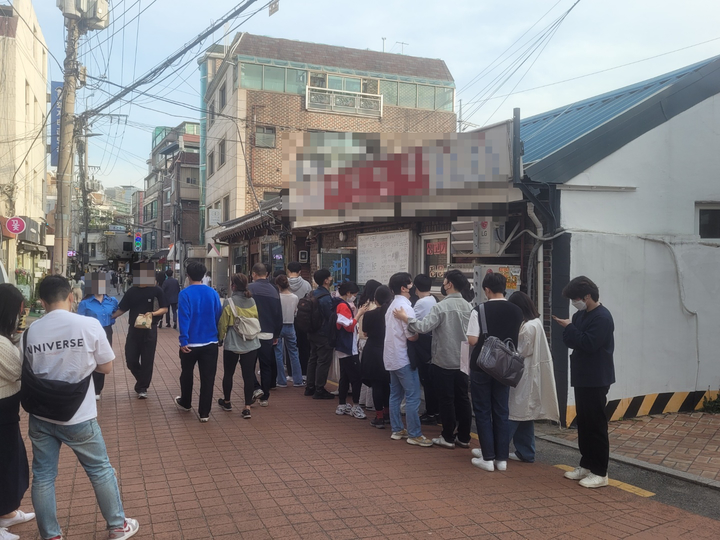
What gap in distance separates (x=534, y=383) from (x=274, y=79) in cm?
2590

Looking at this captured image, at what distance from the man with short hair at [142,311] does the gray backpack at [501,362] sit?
4.88 m

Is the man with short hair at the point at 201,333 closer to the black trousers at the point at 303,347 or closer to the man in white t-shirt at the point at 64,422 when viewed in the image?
the black trousers at the point at 303,347

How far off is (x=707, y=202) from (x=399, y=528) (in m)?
6.56

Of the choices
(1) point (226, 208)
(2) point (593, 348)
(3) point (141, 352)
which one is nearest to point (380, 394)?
(2) point (593, 348)

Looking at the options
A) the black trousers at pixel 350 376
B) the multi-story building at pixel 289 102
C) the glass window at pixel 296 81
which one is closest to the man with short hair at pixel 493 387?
the black trousers at pixel 350 376

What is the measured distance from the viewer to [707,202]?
27.0ft

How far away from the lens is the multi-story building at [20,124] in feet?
71.5

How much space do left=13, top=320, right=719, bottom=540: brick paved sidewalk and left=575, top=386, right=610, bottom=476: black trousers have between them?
252 millimetres

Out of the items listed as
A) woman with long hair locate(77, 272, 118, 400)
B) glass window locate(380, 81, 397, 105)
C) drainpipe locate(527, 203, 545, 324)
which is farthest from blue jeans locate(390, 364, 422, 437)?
glass window locate(380, 81, 397, 105)

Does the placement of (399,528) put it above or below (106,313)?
below

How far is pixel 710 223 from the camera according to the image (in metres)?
8.40

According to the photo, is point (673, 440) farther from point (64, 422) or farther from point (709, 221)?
point (64, 422)

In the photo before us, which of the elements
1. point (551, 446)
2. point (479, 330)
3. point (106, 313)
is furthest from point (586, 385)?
point (106, 313)

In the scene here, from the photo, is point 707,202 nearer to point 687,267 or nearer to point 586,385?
point 687,267
